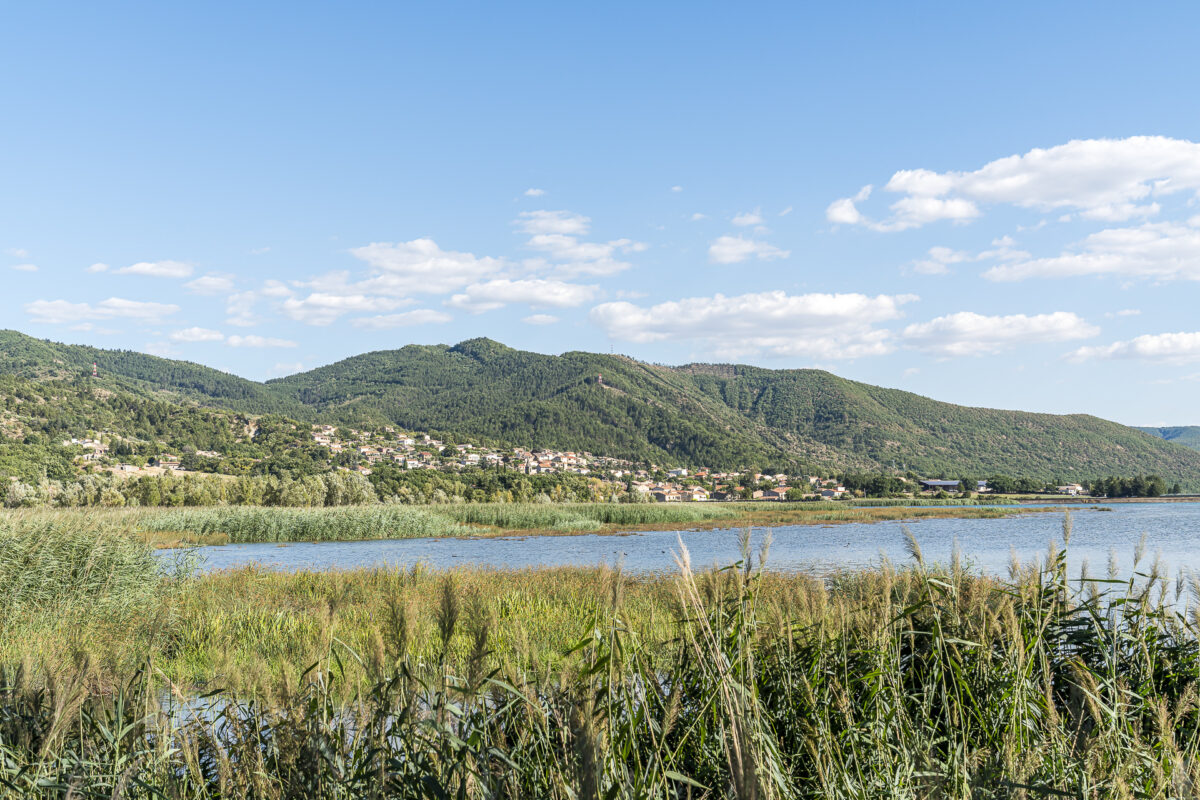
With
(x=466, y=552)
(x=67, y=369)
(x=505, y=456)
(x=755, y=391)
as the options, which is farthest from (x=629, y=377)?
(x=466, y=552)

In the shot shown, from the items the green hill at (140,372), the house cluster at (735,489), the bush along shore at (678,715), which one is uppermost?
the green hill at (140,372)

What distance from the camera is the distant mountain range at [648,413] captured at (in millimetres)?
132875

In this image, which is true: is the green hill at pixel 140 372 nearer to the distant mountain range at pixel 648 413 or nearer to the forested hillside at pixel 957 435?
the distant mountain range at pixel 648 413

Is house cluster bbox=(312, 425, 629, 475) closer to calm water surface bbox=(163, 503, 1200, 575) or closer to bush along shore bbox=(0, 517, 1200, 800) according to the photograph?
calm water surface bbox=(163, 503, 1200, 575)

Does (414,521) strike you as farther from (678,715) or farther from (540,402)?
(540,402)

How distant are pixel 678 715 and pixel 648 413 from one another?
148674mm

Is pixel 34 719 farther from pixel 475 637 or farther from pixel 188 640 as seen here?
pixel 188 640

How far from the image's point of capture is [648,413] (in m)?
151

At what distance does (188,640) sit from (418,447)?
343 feet

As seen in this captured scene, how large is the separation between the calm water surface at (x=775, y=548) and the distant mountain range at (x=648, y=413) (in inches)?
3351

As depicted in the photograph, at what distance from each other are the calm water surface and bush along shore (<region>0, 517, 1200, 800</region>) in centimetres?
1577

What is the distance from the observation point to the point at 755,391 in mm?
190500

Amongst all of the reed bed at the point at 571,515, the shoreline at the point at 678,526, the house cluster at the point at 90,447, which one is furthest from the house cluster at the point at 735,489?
the house cluster at the point at 90,447

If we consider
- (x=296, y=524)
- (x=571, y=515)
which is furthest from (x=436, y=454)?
(x=296, y=524)
